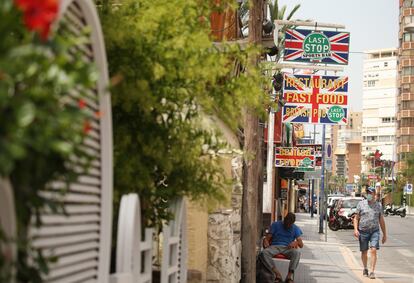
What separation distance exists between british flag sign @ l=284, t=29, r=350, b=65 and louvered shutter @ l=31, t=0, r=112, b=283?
14688mm

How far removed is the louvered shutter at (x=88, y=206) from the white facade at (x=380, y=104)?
511 feet

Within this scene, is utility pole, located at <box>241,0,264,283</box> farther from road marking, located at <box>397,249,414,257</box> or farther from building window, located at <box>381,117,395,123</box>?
building window, located at <box>381,117,395,123</box>

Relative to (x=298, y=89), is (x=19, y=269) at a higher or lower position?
lower

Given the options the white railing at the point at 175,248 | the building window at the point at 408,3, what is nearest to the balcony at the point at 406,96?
the building window at the point at 408,3

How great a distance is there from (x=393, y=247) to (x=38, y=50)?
2562cm

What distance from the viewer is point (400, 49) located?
417ft

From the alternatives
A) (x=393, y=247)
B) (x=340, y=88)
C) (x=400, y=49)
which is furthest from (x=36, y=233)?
(x=400, y=49)

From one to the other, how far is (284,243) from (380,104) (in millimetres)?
150845

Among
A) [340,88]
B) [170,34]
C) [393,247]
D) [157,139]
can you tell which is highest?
[340,88]

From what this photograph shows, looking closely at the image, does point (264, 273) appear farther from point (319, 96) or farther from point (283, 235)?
point (319, 96)

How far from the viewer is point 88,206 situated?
13.4 feet

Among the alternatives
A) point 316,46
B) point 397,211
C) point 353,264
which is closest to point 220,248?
point 316,46

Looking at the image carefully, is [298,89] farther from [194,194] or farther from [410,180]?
[410,180]

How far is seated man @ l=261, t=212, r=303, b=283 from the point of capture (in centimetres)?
1265
